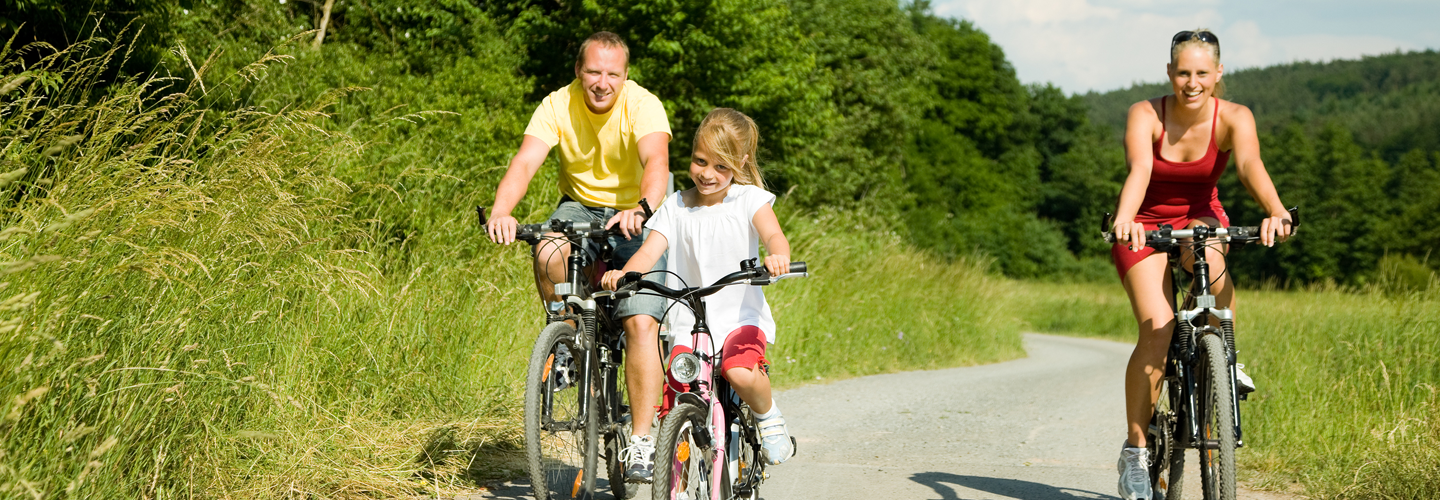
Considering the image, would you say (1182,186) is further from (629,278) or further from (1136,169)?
(629,278)

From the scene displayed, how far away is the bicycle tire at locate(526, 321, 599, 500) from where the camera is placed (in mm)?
3977

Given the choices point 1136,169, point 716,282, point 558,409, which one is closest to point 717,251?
point 716,282

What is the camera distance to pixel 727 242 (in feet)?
13.4

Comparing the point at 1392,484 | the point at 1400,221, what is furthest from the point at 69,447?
the point at 1400,221

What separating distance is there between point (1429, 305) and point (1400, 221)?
2744 inches

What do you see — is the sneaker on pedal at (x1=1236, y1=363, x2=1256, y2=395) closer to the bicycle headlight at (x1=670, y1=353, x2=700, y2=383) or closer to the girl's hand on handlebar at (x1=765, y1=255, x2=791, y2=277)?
the girl's hand on handlebar at (x1=765, y1=255, x2=791, y2=277)

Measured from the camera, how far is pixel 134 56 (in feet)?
30.4

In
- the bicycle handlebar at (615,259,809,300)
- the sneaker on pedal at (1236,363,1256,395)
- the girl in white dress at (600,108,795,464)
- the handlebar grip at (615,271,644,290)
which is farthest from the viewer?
the sneaker on pedal at (1236,363,1256,395)

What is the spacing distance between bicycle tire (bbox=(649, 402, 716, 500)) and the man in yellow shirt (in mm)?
661

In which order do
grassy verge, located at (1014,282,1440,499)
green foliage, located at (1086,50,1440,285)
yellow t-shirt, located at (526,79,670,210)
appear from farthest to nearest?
green foliage, located at (1086,50,1440,285)
grassy verge, located at (1014,282,1440,499)
yellow t-shirt, located at (526,79,670,210)

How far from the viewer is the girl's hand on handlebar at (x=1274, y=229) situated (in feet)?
13.3

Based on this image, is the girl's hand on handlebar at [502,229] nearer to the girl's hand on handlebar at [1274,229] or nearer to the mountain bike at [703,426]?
the mountain bike at [703,426]

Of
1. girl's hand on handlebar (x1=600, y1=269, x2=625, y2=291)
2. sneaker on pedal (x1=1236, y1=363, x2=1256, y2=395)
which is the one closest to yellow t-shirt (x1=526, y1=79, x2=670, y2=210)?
girl's hand on handlebar (x1=600, y1=269, x2=625, y2=291)

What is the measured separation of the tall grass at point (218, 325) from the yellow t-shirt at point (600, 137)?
1.02 metres
